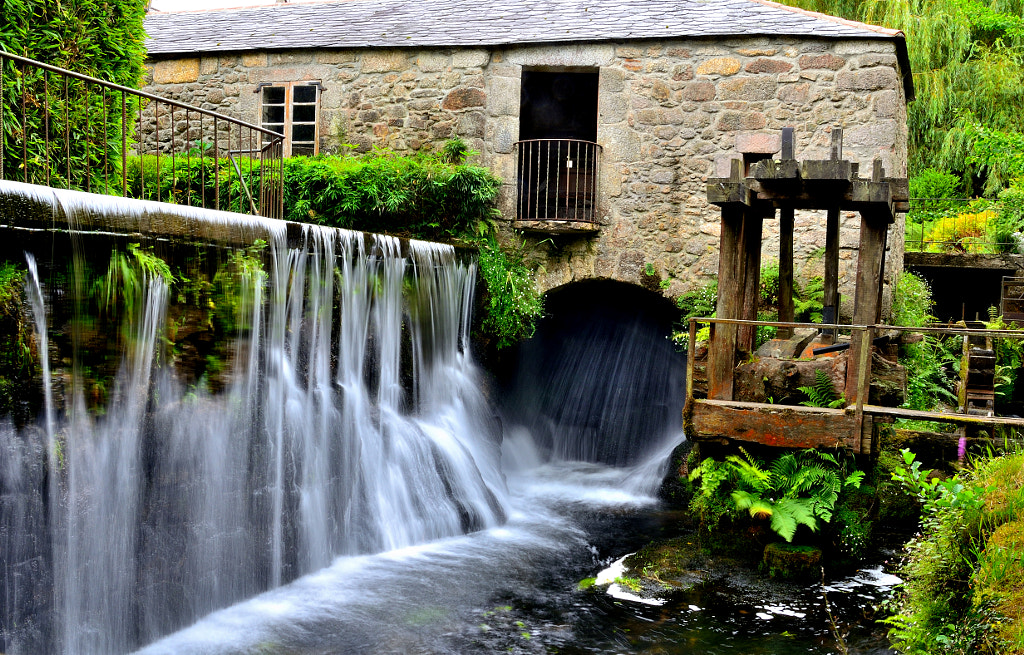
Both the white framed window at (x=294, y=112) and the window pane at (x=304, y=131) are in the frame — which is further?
the window pane at (x=304, y=131)

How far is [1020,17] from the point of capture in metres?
17.7

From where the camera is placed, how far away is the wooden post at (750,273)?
7551 millimetres

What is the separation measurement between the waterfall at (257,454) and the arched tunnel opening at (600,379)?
109 inches

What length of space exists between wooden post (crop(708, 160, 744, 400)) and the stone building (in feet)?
7.25

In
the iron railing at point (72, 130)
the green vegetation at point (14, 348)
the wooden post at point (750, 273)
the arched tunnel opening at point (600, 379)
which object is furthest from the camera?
the arched tunnel opening at point (600, 379)

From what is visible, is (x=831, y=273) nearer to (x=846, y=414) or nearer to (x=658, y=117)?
(x=846, y=414)

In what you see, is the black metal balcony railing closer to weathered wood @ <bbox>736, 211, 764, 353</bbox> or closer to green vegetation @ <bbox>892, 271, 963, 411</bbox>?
weathered wood @ <bbox>736, 211, 764, 353</bbox>

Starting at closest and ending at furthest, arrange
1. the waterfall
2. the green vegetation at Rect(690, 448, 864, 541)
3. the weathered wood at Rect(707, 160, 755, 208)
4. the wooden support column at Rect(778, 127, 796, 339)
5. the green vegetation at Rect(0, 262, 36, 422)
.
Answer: the green vegetation at Rect(0, 262, 36, 422) → the waterfall → the green vegetation at Rect(690, 448, 864, 541) → the weathered wood at Rect(707, 160, 755, 208) → the wooden support column at Rect(778, 127, 796, 339)

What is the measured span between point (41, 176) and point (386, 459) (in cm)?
356

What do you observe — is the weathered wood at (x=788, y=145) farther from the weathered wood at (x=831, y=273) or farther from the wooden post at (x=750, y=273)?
the weathered wood at (x=831, y=273)

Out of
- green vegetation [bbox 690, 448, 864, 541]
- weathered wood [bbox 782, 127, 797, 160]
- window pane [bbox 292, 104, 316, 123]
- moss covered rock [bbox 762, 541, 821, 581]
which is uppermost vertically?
window pane [bbox 292, 104, 316, 123]

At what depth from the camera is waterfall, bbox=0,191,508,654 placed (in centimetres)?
505

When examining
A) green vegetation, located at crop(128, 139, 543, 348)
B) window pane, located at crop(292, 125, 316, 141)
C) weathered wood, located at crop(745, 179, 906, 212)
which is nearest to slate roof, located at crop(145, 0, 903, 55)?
window pane, located at crop(292, 125, 316, 141)

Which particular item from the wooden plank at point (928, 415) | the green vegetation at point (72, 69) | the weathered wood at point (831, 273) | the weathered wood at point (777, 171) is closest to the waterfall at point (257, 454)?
the green vegetation at point (72, 69)
